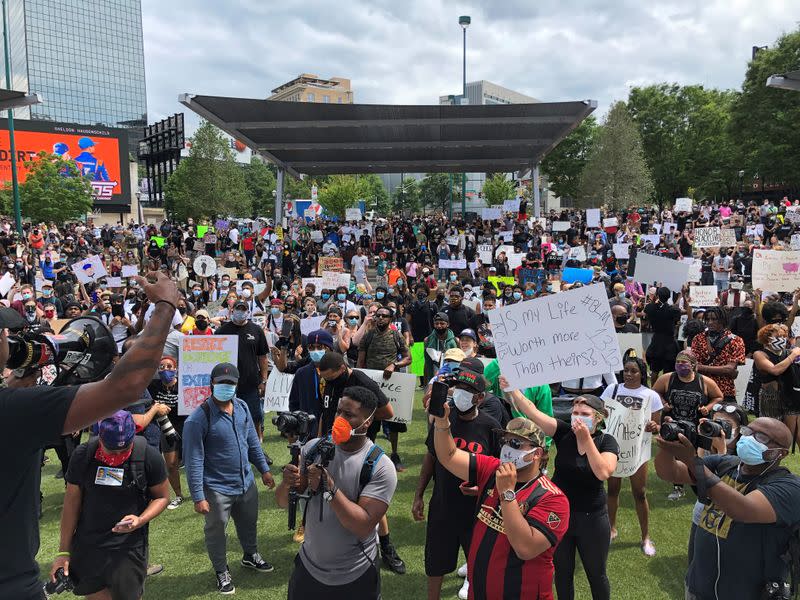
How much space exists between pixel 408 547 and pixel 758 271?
8.52 meters

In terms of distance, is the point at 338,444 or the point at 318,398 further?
the point at 318,398

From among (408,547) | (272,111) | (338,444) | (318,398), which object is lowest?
(408,547)

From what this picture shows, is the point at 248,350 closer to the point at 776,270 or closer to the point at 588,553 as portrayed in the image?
the point at 588,553

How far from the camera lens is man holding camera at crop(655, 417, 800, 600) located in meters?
2.87

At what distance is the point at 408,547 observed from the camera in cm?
562

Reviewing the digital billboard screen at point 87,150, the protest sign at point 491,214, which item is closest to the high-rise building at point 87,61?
the digital billboard screen at point 87,150

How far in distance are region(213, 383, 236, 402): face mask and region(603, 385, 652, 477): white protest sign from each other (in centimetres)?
323

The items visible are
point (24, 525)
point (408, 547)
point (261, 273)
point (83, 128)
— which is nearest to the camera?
point (24, 525)

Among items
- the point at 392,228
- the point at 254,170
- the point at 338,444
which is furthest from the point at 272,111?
the point at 254,170

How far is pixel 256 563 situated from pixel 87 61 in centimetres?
14928

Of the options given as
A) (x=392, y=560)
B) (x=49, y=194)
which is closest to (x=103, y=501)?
(x=392, y=560)

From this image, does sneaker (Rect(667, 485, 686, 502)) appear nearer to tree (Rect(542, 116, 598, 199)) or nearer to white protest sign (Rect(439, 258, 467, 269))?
white protest sign (Rect(439, 258, 467, 269))

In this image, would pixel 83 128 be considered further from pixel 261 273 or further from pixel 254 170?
pixel 261 273

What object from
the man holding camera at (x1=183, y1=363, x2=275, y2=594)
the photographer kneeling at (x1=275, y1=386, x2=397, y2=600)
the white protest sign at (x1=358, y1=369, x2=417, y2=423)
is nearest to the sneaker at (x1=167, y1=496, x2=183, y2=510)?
the man holding camera at (x1=183, y1=363, x2=275, y2=594)
